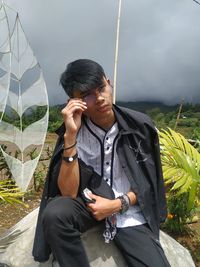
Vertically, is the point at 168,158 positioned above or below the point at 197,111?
above

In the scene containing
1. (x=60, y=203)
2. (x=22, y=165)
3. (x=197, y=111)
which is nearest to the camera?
(x=60, y=203)

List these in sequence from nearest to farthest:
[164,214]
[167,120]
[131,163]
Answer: [131,163] < [164,214] < [167,120]

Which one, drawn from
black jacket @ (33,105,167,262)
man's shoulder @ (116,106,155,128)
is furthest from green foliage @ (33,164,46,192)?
man's shoulder @ (116,106,155,128)

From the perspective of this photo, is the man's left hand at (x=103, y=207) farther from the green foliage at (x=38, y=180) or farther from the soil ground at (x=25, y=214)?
the green foliage at (x=38, y=180)

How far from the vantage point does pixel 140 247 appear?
264 cm

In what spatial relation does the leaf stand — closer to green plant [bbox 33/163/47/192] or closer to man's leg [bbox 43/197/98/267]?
man's leg [bbox 43/197/98/267]

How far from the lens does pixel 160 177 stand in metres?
2.92

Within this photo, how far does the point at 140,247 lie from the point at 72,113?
2.95 feet

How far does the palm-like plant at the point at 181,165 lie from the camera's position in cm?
377

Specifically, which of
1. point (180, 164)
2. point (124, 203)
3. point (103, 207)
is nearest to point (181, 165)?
point (180, 164)

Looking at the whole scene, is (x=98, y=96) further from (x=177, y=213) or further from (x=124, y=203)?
(x=177, y=213)

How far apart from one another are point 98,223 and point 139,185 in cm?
38

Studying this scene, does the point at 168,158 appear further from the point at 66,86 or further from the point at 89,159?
the point at 66,86

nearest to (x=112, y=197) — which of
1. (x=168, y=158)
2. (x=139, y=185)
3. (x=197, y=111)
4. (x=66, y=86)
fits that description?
(x=139, y=185)
